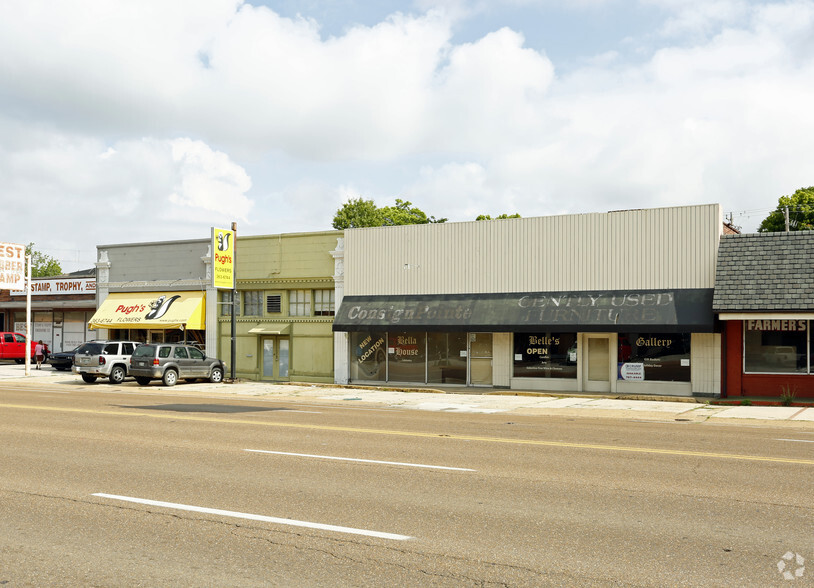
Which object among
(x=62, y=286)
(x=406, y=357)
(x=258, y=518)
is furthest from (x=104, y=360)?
(x=258, y=518)

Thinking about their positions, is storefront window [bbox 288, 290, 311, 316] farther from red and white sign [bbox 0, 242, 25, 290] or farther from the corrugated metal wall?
red and white sign [bbox 0, 242, 25, 290]

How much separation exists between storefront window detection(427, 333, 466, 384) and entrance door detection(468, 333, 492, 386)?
33cm

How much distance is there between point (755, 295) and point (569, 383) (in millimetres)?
6838

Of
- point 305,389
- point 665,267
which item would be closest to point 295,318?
point 305,389

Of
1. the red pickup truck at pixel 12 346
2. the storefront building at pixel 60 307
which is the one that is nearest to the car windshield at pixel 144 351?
the storefront building at pixel 60 307

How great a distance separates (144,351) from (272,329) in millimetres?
5547

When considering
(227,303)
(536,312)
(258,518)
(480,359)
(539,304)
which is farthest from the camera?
(227,303)

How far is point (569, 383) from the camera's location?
90.2 ft

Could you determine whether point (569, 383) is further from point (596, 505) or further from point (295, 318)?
point (596, 505)

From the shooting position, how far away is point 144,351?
3091 cm

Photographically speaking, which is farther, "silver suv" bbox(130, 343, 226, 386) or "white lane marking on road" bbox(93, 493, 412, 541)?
"silver suv" bbox(130, 343, 226, 386)

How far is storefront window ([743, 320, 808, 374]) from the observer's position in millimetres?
24234

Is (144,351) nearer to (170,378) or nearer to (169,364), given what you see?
(169,364)

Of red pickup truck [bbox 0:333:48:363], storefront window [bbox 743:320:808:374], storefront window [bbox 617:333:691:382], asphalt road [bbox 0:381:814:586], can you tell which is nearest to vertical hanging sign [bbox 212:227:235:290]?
storefront window [bbox 617:333:691:382]
